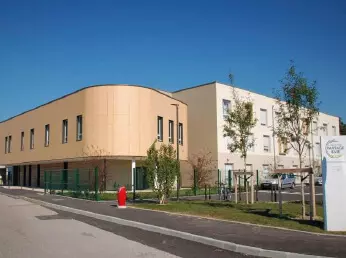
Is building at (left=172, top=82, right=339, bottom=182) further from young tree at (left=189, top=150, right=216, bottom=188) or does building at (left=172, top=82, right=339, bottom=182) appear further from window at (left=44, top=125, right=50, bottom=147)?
window at (left=44, top=125, right=50, bottom=147)

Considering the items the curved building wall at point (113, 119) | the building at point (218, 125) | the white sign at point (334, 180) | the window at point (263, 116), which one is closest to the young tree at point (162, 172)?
the white sign at point (334, 180)

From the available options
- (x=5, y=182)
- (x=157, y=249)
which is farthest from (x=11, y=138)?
(x=157, y=249)

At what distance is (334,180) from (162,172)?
1005 centimetres

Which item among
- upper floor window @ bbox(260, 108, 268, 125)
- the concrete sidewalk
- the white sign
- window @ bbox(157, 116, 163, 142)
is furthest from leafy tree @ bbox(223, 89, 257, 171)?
upper floor window @ bbox(260, 108, 268, 125)

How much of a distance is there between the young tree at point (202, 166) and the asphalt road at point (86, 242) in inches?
936

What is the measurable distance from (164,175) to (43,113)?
90.8 ft

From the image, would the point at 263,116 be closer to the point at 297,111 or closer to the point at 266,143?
the point at 266,143

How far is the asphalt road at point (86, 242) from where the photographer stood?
8.53m

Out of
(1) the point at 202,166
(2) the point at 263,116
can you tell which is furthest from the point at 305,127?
(2) the point at 263,116

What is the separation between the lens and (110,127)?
33.7 metres

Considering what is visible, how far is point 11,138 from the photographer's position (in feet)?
175

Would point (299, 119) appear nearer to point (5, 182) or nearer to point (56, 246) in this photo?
point (56, 246)

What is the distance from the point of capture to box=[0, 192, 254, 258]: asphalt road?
8531mm

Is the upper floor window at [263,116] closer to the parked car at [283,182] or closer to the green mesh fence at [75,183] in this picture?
the parked car at [283,182]
